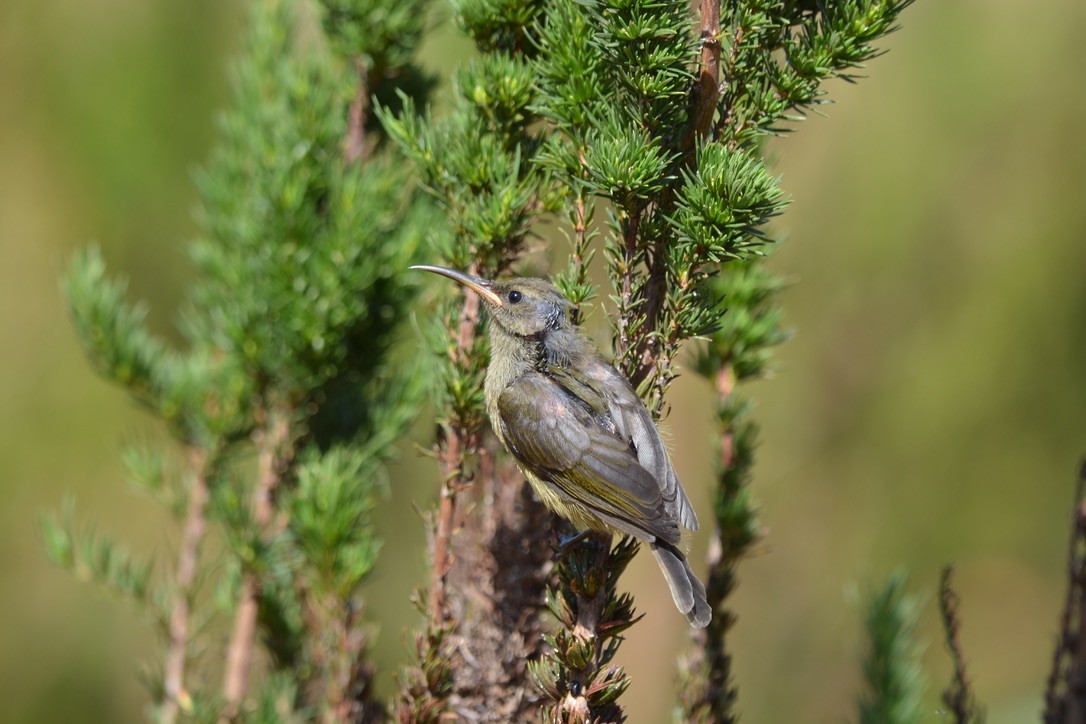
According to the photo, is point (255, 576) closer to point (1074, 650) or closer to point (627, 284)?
point (627, 284)

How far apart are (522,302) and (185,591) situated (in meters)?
0.77

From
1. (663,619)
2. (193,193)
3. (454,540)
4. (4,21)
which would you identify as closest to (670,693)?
(663,619)

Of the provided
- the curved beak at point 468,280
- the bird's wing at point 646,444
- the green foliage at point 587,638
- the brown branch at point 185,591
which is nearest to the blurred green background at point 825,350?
the brown branch at point 185,591

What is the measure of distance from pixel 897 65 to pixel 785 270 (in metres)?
0.67

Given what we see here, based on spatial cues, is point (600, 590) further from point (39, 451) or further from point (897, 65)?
point (897, 65)

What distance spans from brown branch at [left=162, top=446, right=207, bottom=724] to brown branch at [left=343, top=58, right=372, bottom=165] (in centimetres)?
60

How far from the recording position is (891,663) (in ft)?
5.22

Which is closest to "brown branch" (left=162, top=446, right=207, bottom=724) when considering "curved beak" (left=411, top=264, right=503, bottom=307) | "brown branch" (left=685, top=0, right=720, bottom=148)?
"curved beak" (left=411, top=264, right=503, bottom=307)

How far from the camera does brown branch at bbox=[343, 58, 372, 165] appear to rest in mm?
1717

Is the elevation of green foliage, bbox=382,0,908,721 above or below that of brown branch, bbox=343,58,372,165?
below

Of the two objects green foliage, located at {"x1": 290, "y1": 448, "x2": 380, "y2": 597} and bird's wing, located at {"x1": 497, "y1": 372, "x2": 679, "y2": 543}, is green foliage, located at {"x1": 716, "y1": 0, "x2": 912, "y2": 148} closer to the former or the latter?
bird's wing, located at {"x1": 497, "y1": 372, "x2": 679, "y2": 543}

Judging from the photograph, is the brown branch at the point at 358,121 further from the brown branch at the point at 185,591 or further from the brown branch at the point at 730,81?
the brown branch at the point at 730,81

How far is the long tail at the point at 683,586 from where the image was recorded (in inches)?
51.6

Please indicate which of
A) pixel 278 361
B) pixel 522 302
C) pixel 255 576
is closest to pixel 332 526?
pixel 255 576
